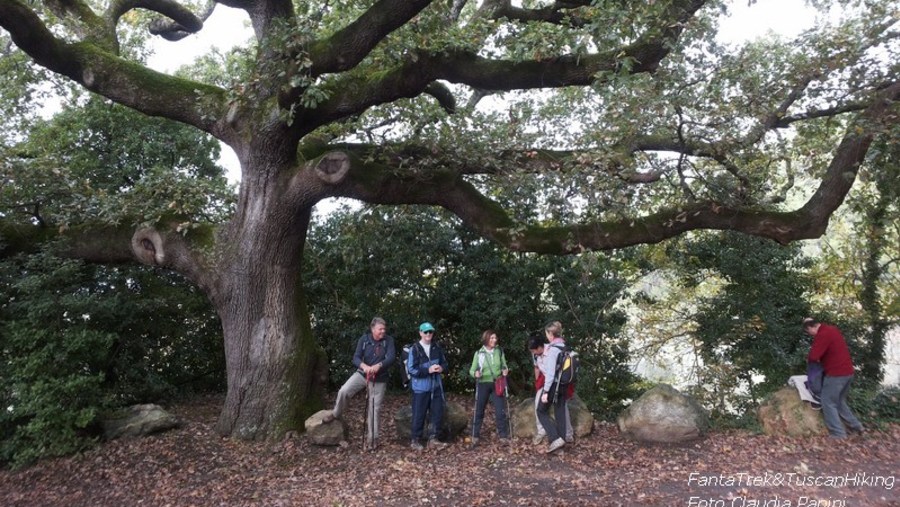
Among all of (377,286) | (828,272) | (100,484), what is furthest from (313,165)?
(828,272)

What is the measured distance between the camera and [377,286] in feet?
34.8

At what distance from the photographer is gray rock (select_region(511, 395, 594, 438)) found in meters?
7.37

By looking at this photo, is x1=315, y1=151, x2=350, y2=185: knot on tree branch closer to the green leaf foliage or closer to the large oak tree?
the large oak tree

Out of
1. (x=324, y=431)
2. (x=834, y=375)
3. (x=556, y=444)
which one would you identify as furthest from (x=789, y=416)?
(x=324, y=431)

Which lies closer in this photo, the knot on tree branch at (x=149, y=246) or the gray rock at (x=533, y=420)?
the gray rock at (x=533, y=420)

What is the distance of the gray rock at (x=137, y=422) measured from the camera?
25.1 feet

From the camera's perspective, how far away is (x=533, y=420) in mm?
7434

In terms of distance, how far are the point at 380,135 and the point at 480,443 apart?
15.2ft

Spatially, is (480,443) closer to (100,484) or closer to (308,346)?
(308,346)

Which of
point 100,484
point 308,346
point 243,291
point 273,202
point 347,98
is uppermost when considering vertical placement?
point 347,98

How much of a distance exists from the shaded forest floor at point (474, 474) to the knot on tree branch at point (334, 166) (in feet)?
Answer: 11.2

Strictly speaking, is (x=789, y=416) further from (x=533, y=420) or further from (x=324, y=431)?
(x=324, y=431)

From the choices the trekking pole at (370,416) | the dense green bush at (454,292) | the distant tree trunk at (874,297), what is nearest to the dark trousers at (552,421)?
the trekking pole at (370,416)

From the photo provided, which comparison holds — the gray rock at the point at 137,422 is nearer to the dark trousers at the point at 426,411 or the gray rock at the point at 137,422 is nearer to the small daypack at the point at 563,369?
the dark trousers at the point at 426,411
